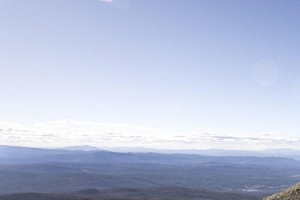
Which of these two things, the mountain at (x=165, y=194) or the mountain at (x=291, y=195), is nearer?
the mountain at (x=291, y=195)

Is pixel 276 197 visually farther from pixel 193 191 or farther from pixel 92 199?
pixel 193 191

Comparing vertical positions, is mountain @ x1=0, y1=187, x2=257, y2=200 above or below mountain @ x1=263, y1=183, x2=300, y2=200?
below

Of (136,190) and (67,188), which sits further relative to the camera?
(67,188)

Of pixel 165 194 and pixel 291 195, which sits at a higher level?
pixel 291 195

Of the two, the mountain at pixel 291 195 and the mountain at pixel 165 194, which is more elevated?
the mountain at pixel 291 195

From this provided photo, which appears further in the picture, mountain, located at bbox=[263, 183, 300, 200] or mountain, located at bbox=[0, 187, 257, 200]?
mountain, located at bbox=[0, 187, 257, 200]

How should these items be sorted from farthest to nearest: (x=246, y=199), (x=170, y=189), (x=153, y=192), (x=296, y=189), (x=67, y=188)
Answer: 1. (x=67, y=188)
2. (x=170, y=189)
3. (x=153, y=192)
4. (x=246, y=199)
5. (x=296, y=189)

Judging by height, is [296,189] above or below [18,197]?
above

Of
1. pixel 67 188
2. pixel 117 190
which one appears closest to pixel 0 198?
pixel 117 190

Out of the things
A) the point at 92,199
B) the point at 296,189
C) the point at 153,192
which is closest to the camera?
the point at 296,189

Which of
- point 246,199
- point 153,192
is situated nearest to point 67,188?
point 153,192

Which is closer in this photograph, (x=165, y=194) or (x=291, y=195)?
(x=291, y=195)
